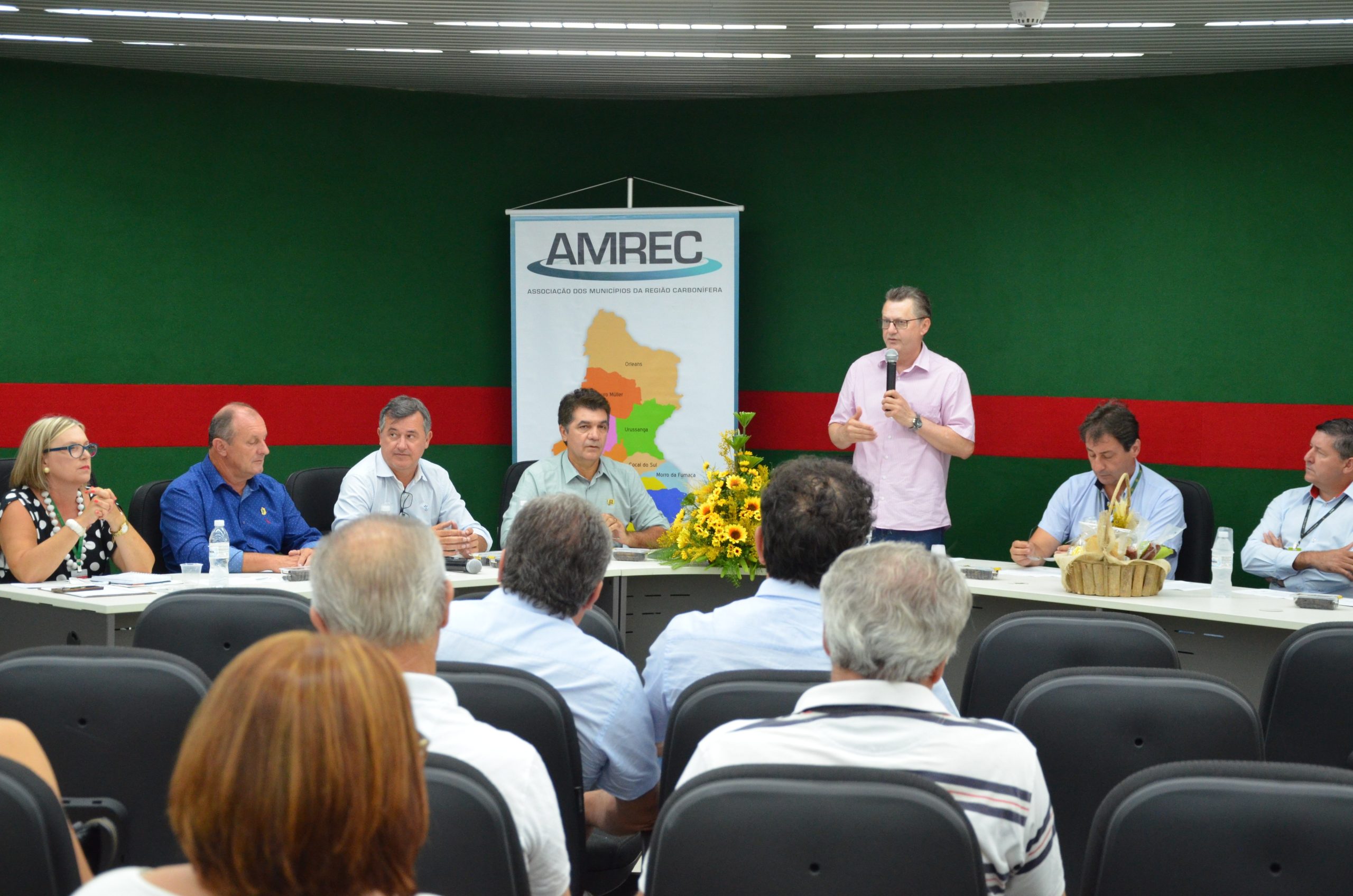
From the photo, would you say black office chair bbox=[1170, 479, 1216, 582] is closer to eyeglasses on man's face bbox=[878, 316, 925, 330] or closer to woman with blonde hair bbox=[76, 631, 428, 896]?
eyeglasses on man's face bbox=[878, 316, 925, 330]

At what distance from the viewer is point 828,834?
1435mm

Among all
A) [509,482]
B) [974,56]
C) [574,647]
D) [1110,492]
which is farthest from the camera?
[974,56]

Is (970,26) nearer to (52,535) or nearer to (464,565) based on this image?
(464,565)

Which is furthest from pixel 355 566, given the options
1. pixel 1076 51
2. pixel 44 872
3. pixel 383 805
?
pixel 1076 51

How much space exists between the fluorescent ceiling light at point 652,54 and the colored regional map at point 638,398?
1.50m

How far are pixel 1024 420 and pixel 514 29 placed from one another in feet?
11.4

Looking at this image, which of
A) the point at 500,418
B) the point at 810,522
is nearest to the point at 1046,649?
the point at 810,522

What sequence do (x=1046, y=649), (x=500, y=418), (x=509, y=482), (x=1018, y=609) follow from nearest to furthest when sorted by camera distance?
1. (x=1046, y=649)
2. (x=1018, y=609)
3. (x=509, y=482)
4. (x=500, y=418)

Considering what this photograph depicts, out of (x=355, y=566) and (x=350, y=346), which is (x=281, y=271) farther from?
(x=355, y=566)

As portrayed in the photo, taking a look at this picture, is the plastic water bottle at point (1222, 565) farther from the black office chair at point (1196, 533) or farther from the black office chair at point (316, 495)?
the black office chair at point (316, 495)

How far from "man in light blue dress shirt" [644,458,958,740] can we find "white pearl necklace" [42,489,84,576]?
8.60ft

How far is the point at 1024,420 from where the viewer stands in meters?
6.66

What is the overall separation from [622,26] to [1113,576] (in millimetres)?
3155

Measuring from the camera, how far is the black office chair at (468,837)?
1.53 m
